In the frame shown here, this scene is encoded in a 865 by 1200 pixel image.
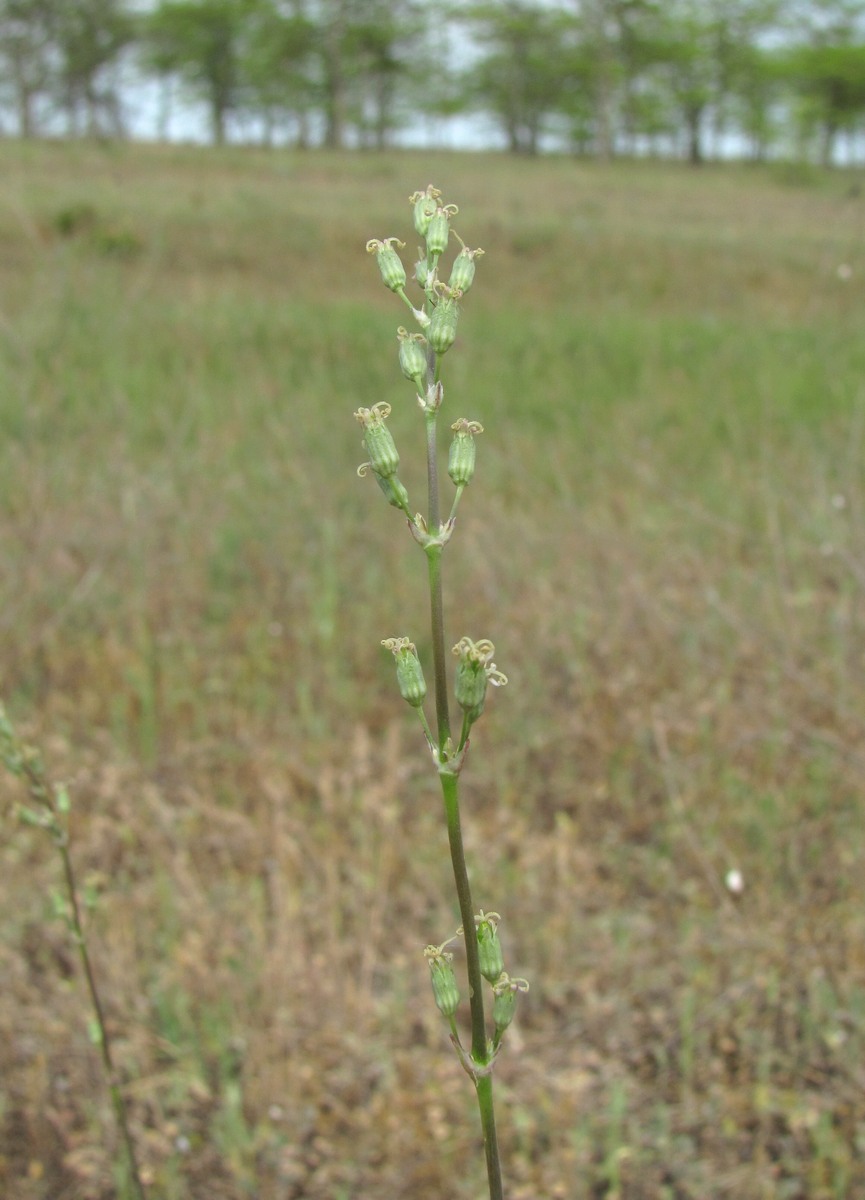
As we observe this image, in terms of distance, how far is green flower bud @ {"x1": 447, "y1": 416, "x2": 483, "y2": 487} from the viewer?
0.86 m

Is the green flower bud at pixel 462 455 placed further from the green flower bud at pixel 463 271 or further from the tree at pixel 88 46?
the tree at pixel 88 46

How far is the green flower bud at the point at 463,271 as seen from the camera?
0.84m

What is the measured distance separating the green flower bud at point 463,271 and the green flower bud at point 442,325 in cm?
3

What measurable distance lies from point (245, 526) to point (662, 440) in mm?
2510

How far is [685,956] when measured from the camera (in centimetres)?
242

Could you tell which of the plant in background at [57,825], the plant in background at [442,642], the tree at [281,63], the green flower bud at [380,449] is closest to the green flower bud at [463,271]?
the plant in background at [442,642]

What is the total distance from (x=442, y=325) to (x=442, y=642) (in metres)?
0.22

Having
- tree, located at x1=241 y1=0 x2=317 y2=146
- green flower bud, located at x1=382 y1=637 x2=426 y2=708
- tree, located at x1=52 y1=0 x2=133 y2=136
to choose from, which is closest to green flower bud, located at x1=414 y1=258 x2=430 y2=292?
green flower bud, located at x1=382 y1=637 x2=426 y2=708

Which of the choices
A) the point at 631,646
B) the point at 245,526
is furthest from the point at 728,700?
the point at 245,526

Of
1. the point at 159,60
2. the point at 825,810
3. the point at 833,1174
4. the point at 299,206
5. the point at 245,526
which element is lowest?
the point at 833,1174

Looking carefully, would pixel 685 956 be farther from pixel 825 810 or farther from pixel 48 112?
pixel 48 112

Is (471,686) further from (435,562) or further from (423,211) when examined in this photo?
(423,211)

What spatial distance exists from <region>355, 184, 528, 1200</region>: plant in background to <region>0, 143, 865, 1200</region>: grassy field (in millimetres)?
626

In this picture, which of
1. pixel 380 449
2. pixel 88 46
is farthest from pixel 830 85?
pixel 380 449
